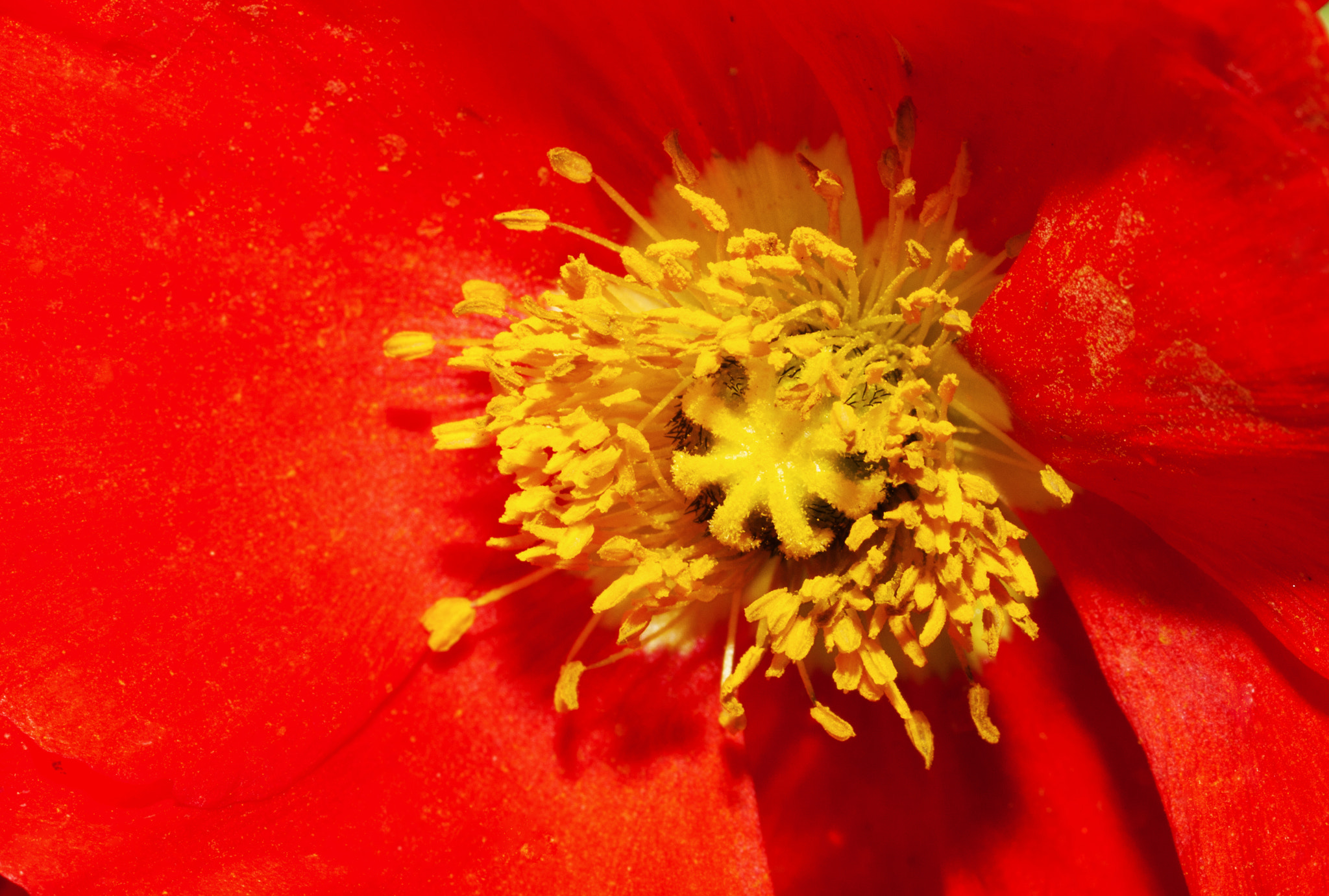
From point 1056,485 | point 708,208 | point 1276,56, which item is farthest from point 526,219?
point 1276,56

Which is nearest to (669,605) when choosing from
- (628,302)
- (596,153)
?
(628,302)

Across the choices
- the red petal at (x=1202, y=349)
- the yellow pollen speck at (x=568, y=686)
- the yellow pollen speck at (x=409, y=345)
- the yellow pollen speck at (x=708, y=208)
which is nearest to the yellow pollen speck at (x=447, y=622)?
the yellow pollen speck at (x=568, y=686)

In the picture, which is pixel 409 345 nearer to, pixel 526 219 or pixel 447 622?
pixel 526 219

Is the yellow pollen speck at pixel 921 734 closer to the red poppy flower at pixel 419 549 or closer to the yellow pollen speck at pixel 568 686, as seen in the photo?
the red poppy flower at pixel 419 549

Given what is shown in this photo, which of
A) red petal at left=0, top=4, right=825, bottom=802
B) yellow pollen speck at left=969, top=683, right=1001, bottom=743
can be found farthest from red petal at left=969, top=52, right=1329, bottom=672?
red petal at left=0, top=4, right=825, bottom=802

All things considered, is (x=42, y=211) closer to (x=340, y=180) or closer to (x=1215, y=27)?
(x=340, y=180)

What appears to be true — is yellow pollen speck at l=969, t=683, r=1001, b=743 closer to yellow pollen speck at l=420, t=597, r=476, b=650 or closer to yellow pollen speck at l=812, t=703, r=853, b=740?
yellow pollen speck at l=812, t=703, r=853, b=740

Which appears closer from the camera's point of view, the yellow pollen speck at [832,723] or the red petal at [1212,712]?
the red petal at [1212,712]
